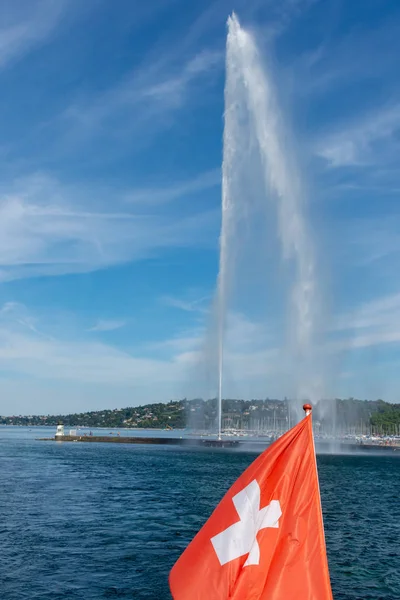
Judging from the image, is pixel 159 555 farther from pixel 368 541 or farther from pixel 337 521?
pixel 337 521

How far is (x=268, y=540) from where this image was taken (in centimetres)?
834

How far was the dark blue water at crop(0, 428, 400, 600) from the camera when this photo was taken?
69.9 feet

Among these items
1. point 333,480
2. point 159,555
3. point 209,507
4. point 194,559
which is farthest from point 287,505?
point 333,480

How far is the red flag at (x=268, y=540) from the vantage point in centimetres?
798

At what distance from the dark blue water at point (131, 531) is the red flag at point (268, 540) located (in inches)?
511

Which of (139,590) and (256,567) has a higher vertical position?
(256,567)

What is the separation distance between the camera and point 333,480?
60.2m

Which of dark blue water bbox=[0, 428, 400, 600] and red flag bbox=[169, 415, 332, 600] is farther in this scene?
dark blue water bbox=[0, 428, 400, 600]

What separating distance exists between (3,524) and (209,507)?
13.8 m

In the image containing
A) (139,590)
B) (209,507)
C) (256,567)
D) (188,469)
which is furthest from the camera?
(188,469)

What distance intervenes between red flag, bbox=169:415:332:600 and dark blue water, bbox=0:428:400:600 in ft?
42.6

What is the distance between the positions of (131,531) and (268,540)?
968 inches

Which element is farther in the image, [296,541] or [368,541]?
[368,541]

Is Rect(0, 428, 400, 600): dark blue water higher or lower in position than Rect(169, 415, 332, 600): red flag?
lower
